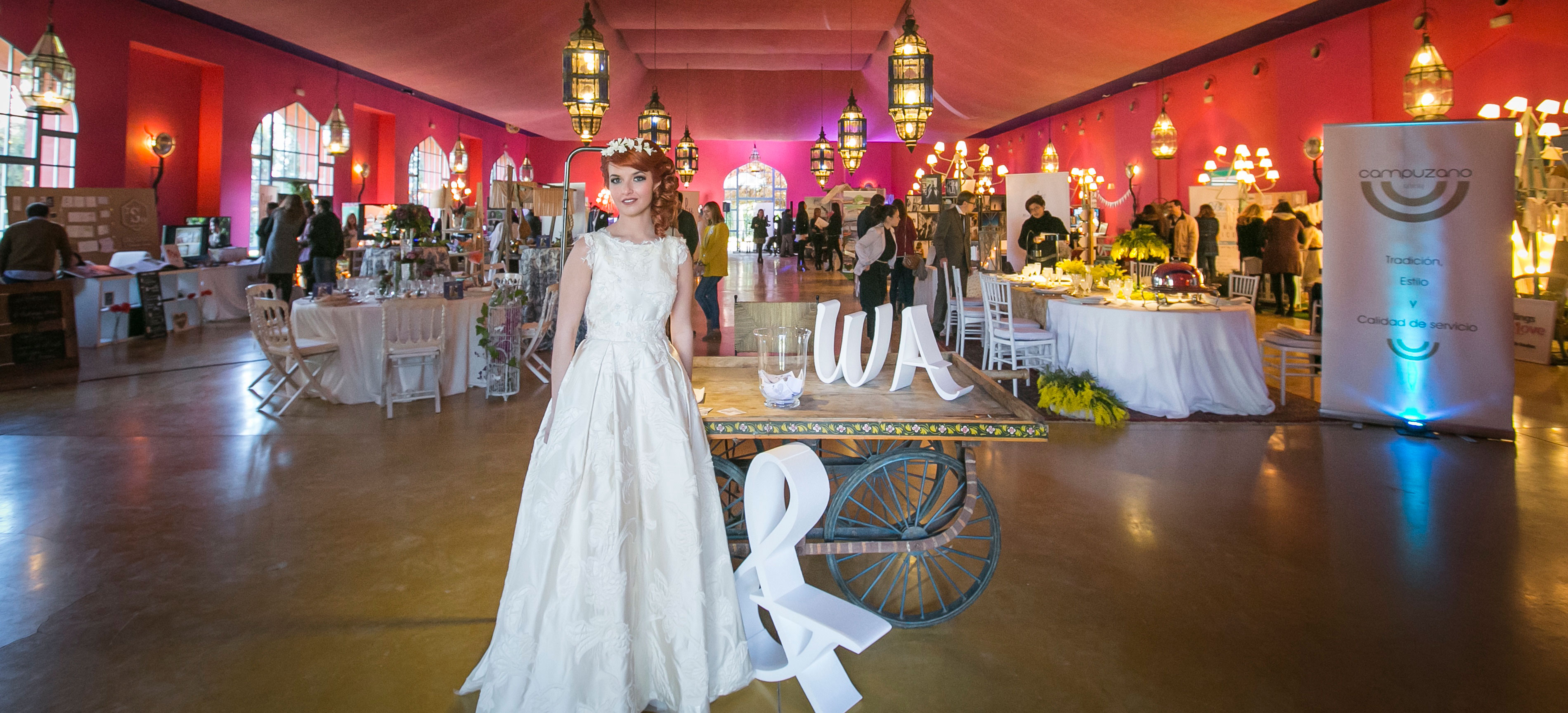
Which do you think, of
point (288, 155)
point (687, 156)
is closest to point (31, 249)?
point (687, 156)

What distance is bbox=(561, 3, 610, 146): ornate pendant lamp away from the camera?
230 inches

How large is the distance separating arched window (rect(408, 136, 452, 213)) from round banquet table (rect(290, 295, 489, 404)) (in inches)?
495

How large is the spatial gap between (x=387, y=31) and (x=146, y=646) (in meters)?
8.70

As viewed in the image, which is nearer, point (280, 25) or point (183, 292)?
point (280, 25)

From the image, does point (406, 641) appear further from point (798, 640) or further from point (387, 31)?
point (387, 31)

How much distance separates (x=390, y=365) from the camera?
18.8 feet

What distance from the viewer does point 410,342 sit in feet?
19.0

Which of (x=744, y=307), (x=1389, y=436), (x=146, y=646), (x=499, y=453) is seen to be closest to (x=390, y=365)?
(x=499, y=453)

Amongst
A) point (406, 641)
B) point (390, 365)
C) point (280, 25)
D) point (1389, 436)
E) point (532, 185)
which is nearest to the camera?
point (406, 641)

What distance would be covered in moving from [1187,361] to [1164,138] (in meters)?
6.77

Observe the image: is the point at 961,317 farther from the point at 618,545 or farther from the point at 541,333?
the point at 618,545

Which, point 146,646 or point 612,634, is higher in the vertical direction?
point 612,634

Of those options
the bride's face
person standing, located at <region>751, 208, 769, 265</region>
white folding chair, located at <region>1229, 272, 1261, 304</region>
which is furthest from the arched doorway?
the bride's face

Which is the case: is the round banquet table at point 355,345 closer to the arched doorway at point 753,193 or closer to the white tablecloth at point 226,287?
the white tablecloth at point 226,287
